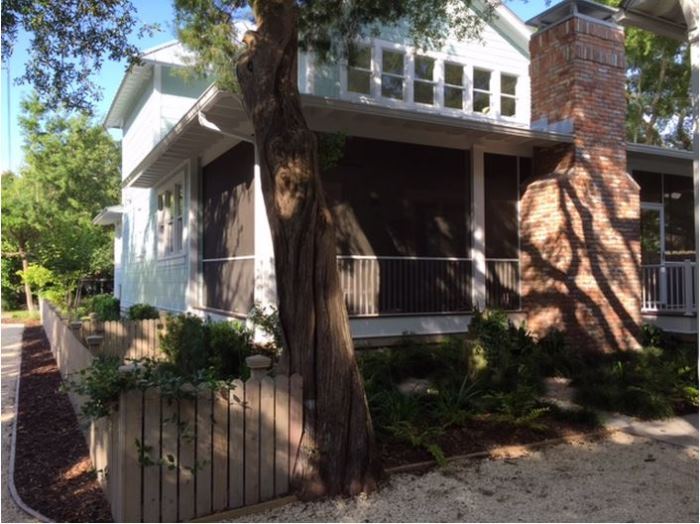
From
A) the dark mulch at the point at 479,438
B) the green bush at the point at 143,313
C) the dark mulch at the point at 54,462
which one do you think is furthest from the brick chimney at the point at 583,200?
the green bush at the point at 143,313

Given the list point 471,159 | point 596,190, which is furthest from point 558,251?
point 471,159

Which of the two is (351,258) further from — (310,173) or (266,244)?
(310,173)

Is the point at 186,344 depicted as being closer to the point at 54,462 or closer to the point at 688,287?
the point at 54,462

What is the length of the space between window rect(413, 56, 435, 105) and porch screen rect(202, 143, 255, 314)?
213 inches

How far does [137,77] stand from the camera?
17.1m

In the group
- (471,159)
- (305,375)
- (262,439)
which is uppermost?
(471,159)

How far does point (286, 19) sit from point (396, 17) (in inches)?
184

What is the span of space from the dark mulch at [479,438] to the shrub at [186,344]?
10.8 ft

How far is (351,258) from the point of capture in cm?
977

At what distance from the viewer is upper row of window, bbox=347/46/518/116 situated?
541 inches

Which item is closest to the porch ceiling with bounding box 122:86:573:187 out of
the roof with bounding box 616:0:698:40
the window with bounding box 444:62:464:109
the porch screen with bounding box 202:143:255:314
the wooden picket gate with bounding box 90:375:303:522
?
the porch screen with bounding box 202:143:255:314

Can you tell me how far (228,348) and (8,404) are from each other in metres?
2.92

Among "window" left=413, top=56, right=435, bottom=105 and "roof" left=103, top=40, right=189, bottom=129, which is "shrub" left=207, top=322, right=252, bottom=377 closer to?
"roof" left=103, top=40, right=189, bottom=129

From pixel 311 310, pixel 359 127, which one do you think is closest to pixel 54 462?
pixel 311 310
